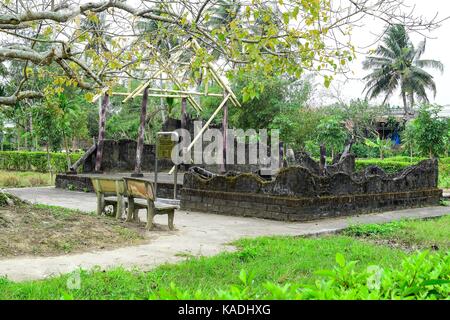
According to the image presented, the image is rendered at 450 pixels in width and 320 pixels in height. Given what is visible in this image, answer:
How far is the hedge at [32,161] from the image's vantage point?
29.1m

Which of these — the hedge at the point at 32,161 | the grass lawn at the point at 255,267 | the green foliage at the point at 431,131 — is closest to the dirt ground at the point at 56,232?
the grass lawn at the point at 255,267

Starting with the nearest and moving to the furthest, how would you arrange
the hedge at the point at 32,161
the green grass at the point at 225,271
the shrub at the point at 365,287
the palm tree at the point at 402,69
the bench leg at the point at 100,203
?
the shrub at the point at 365,287
the green grass at the point at 225,271
the bench leg at the point at 100,203
the hedge at the point at 32,161
the palm tree at the point at 402,69

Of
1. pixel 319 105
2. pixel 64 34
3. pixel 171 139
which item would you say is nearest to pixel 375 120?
pixel 319 105

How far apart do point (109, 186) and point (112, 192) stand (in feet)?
0.43

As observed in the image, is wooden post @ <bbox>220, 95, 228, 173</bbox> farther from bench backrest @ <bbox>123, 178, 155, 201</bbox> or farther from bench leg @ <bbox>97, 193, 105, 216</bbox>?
bench backrest @ <bbox>123, 178, 155, 201</bbox>

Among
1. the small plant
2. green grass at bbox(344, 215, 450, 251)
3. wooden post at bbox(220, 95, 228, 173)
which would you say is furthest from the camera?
wooden post at bbox(220, 95, 228, 173)

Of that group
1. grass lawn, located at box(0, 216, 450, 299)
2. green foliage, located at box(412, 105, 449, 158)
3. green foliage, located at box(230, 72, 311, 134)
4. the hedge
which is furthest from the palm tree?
grass lawn, located at box(0, 216, 450, 299)

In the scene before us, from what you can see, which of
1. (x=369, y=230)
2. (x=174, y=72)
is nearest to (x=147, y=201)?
(x=369, y=230)

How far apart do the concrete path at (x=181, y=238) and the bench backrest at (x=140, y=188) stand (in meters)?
0.63

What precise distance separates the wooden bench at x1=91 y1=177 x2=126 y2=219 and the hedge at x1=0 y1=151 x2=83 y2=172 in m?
18.7

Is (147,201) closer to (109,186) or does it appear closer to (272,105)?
(109,186)

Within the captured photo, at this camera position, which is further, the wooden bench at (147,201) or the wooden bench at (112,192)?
the wooden bench at (112,192)

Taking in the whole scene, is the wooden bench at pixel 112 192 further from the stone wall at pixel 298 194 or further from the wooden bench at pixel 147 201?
the stone wall at pixel 298 194

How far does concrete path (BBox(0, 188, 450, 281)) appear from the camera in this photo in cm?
652
